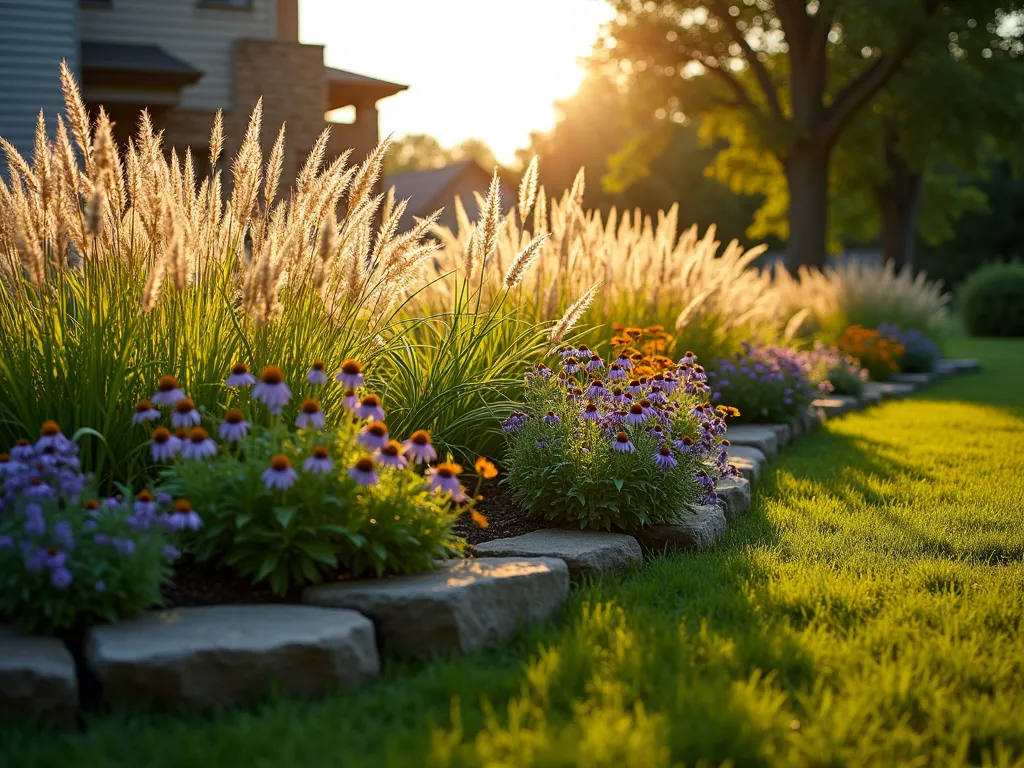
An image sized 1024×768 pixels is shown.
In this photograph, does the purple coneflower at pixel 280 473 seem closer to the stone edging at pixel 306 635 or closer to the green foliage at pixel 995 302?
the stone edging at pixel 306 635

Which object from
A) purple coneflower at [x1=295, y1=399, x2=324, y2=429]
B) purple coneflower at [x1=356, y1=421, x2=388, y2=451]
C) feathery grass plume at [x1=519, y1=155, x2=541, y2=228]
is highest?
feathery grass plume at [x1=519, y1=155, x2=541, y2=228]

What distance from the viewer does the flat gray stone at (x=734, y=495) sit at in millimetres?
4195

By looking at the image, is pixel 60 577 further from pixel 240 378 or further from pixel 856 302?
pixel 856 302

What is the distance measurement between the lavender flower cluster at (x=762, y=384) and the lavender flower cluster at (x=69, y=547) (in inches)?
168

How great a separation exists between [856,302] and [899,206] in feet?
36.1

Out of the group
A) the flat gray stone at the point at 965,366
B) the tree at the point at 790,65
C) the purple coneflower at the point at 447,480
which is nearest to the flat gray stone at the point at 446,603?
the purple coneflower at the point at 447,480

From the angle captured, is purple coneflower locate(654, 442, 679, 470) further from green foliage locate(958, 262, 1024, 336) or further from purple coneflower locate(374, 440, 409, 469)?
green foliage locate(958, 262, 1024, 336)

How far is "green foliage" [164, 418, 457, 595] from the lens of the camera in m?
2.64

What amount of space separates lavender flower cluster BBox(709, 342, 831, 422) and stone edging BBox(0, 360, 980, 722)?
3264 millimetres

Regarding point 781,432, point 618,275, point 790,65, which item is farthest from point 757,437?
point 790,65

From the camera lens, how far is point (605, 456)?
3551 millimetres

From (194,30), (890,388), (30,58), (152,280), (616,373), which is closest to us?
(152,280)

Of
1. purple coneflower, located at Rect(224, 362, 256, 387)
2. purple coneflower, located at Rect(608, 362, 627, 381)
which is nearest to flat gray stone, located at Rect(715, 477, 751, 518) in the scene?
purple coneflower, located at Rect(608, 362, 627, 381)

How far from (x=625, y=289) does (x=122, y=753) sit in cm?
447
